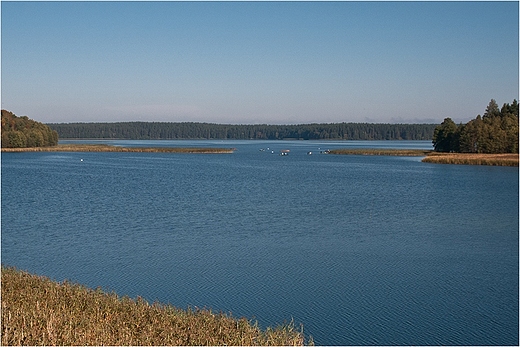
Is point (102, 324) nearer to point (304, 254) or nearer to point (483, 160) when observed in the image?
point (304, 254)

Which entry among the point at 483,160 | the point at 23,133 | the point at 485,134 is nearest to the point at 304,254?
the point at 483,160

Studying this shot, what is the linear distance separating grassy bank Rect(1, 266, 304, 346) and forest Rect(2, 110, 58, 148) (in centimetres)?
8870

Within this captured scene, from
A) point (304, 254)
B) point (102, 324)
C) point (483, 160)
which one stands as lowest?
point (304, 254)

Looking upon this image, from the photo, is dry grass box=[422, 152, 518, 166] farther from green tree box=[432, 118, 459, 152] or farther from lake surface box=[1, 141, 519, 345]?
lake surface box=[1, 141, 519, 345]

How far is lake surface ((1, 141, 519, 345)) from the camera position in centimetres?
1238

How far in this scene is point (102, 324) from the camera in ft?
28.5

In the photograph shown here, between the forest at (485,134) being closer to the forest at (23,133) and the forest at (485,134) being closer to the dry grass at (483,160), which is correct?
the dry grass at (483,160)

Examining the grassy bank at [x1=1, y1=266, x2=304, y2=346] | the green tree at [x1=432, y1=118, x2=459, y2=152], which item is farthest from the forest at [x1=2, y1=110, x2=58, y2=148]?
the grassy bank at [x1=1, y1=266, x2=304, y2=346]

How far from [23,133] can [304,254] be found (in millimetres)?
89985

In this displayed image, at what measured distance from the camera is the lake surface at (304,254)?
40.6 feet

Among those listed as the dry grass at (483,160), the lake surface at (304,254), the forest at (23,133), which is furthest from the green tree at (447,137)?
the forest at (23,133)

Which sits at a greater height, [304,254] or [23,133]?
[23,133]

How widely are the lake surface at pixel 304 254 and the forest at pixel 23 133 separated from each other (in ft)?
214

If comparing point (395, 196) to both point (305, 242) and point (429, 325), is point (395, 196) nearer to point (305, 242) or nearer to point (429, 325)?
point (305, 242)
